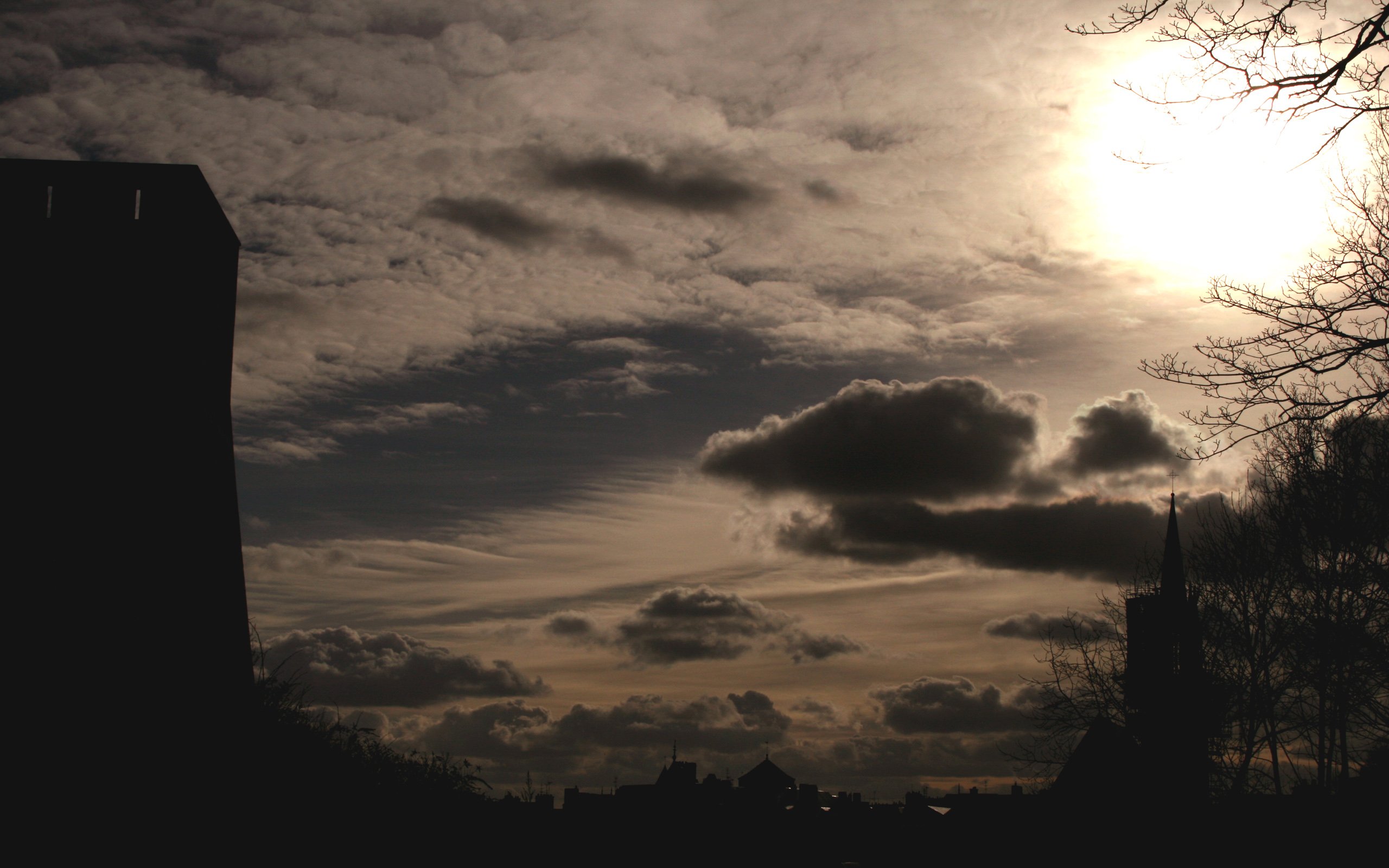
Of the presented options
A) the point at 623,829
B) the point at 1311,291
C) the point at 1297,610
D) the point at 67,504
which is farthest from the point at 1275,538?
the point at 67,504

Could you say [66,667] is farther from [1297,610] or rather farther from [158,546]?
[1297,610]

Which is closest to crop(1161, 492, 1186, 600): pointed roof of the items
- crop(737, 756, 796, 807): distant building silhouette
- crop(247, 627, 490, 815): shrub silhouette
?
crop(247, 627, 490, 815): shrub silhouette

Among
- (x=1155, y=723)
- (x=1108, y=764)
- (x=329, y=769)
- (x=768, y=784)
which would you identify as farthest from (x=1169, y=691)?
(x=768, y=784)

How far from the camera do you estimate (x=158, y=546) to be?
1319 centimetres

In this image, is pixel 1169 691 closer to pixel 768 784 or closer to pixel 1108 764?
pixel 1108 764

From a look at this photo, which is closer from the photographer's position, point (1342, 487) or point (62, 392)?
point (62, 392)

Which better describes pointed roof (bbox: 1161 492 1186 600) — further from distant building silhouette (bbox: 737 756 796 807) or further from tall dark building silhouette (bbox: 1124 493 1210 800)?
distant building silhouette (bbox: 737 756 796 807)

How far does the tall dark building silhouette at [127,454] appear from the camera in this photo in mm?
12109

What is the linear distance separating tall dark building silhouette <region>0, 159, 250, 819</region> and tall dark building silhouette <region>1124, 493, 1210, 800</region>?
2491cm

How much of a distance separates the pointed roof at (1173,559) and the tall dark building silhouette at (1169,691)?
6832 mm

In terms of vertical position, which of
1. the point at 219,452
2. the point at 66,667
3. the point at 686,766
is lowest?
the point at 686,766

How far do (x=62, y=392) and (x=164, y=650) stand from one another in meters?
3.38

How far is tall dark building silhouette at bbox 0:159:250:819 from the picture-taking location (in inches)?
477

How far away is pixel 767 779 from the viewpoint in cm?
9706
